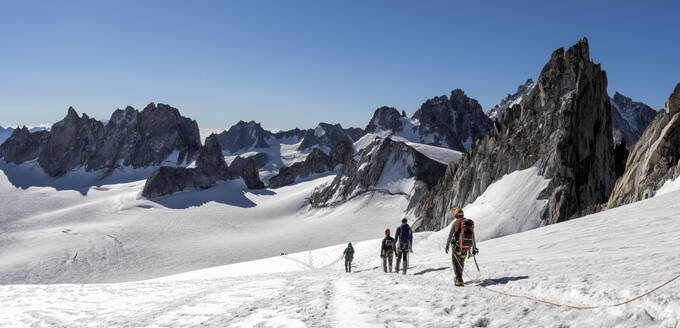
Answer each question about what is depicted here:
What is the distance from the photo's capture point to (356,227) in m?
50.8

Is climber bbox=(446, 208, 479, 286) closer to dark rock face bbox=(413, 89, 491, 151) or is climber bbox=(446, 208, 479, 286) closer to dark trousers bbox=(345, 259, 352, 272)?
dark trousers bbox=(345, 259, 352, 272)

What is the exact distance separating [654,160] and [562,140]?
24.8 ft

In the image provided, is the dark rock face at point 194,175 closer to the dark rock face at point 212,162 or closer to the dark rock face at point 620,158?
the dark rock face at point 212,162

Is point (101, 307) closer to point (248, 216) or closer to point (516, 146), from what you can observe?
point (516, 146)

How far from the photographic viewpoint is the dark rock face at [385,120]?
125 m

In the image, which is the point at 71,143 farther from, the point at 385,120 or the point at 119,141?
the point at 385,120

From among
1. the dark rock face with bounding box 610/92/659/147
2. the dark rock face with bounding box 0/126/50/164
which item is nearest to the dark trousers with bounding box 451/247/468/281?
the dark rock face with bounding box 610/92/659/147

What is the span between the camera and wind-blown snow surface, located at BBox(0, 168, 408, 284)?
35938 mm

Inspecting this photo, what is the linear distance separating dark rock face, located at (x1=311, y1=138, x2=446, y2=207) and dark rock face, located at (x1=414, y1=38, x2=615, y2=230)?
27.5 meters

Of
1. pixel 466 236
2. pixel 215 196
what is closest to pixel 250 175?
pixel 215 196

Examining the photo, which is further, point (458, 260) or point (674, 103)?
point (674, 103)

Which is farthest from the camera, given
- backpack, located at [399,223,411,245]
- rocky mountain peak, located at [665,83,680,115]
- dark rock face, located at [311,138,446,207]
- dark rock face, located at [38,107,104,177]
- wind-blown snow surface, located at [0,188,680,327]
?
dark rock face, located at [38,107,104,177]

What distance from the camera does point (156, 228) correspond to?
5284 cm

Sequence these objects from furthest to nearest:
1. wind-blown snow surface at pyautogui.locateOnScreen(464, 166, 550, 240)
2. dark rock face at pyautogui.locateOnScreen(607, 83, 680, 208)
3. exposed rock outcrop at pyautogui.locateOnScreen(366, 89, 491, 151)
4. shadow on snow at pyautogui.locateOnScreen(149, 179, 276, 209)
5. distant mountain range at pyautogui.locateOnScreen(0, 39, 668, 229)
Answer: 1. exposed rock outcrop at pyautogui.locateOnScreen(366, 89, 491, 151)
2. shadow on snow at pyautogui.locateOnScreen(149, 179, 276, 209)
3. distant mountain range at pyautogui.locateOnScreen(0, 39, 668, 229)
4. wind-blown snow surface at pyautogui.locateOnScreen(464, 166, 550, 240)
5. dark rock face at pyautogui.locateOnScreen(607, 83, 680, 208)
